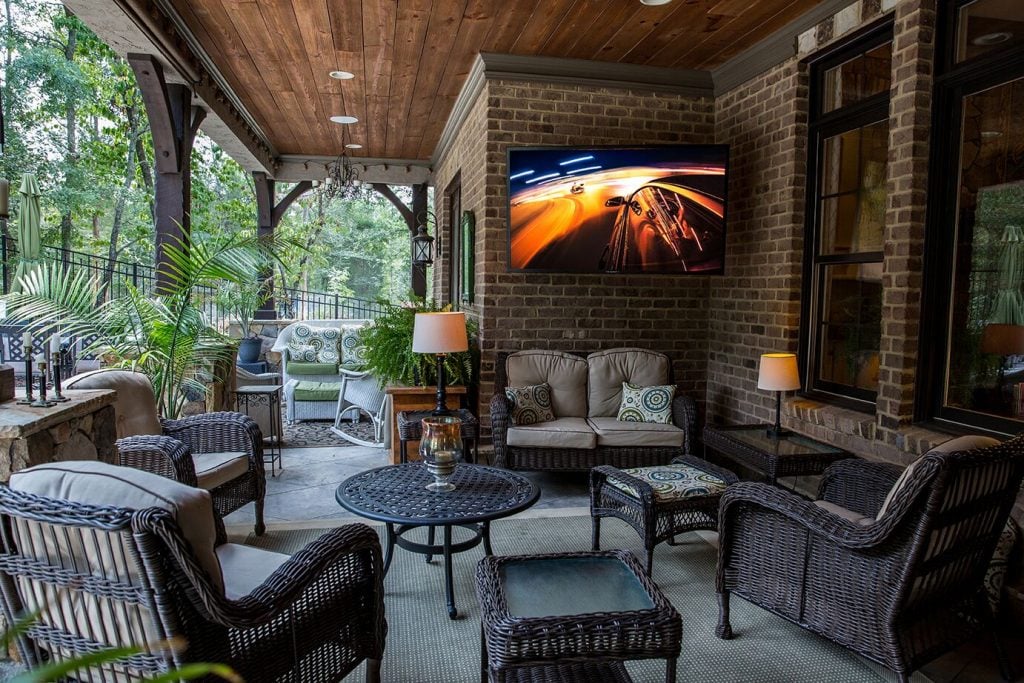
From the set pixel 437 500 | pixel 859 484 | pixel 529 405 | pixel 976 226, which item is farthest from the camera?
pixel 529 405

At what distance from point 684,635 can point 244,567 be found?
1596 millimetres

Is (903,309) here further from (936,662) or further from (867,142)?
(936,662)

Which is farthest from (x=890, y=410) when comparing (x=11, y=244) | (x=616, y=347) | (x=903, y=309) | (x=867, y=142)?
(x=11, y=244)

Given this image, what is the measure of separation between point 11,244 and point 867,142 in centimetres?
970

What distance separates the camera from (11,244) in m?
8.78

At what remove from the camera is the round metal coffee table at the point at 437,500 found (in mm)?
2551

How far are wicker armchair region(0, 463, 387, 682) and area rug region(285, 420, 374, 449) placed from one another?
4.10 meters

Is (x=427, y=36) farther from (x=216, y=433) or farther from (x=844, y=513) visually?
(x=844, y=513)

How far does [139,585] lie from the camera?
1.51m

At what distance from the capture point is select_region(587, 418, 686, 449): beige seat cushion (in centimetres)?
426

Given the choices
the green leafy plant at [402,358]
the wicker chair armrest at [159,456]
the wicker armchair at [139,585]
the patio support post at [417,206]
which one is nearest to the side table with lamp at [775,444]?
the green leafy plant at [402,358]

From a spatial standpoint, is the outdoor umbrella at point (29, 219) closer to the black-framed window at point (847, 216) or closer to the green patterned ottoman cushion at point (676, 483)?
the green patterned ottoman cushion at point (676, 483)

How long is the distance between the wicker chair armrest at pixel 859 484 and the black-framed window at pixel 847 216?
3.06 ft

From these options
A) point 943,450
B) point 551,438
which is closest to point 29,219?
point 551,438
